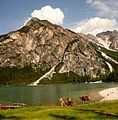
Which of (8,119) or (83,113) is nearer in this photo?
(8,119)

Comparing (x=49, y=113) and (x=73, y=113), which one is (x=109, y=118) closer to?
(x=73, y=113)

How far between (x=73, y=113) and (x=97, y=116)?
486 cm

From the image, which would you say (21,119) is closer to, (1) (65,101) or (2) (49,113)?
(2) (49,113)

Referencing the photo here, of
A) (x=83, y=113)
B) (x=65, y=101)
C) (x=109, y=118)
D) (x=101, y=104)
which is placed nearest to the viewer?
(x=109, y=118)

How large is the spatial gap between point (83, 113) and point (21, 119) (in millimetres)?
9860

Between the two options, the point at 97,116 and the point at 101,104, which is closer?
the point at 97,116

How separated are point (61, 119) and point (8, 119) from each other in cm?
733

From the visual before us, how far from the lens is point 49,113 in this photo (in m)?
46.7

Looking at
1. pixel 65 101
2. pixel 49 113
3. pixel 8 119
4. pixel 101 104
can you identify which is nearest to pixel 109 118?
pixel 49 113

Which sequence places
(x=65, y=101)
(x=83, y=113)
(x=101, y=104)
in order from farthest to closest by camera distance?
1. (x=65, y=101)
2. (x=101, y=104)
3. (x=83, y=113)

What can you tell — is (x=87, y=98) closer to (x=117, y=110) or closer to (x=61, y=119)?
(x=117, y=110)

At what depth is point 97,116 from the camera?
Result: 42.8 metres

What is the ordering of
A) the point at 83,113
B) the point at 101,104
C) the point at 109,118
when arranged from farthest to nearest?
the point at 101,104 < the point at 83,113 < the point at 109,118

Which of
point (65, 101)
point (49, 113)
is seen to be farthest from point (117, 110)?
point (65, 101)
